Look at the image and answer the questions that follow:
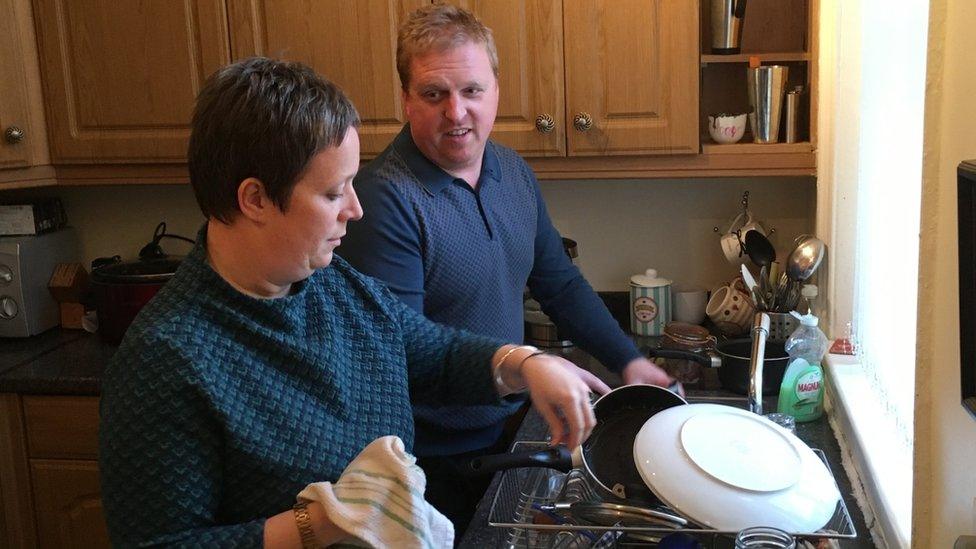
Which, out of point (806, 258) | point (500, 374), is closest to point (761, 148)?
point (806, 258)

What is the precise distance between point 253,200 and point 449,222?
0.67 m

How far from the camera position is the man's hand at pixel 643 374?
5.41 feet

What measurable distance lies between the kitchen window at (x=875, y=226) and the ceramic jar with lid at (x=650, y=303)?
48cm

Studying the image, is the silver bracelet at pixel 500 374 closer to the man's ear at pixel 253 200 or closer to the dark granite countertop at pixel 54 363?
the man's ear at pixel 253 200

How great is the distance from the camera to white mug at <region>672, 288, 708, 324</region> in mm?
2408

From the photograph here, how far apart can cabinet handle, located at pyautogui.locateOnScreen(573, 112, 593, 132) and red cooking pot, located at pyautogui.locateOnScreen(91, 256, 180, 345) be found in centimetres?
105

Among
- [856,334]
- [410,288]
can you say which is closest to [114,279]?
[410,288]

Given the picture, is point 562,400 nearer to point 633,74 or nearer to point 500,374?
point 500,374

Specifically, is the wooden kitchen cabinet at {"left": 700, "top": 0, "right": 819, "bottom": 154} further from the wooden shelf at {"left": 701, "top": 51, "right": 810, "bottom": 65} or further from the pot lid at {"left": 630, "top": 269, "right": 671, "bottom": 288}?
the pot lid at {"left": 630, "top": 269, "right": 671, "bottom": 288}

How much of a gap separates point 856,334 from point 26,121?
6.44ft

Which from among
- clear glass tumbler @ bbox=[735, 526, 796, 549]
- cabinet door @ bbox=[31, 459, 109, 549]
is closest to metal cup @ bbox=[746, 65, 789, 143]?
→ clear glass tumbler @ bbox=[735, 526, 796, 549]

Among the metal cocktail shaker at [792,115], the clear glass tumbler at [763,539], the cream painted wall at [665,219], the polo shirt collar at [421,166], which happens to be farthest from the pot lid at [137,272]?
the clear glass tumbler at [763,539]

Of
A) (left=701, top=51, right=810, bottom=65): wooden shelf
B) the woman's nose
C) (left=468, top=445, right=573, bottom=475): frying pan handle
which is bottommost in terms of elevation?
(left=468, top=445, right=573, bottom=475): frying pan handle

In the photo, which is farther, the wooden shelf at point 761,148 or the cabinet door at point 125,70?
the cabinet door at point 125,70
